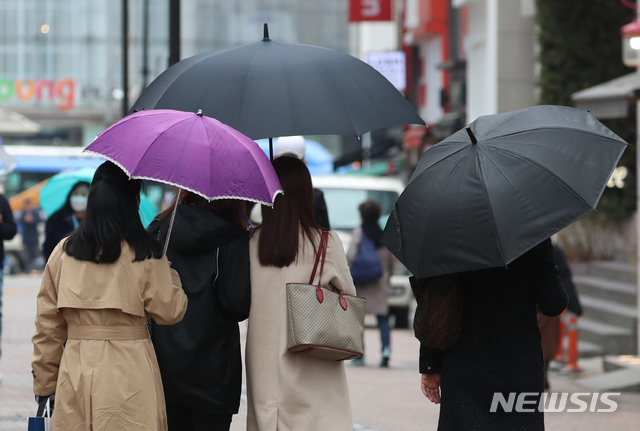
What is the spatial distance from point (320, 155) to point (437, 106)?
13647mm

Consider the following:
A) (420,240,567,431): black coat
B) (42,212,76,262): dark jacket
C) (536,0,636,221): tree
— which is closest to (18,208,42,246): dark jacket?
(536,0,636,221): tree

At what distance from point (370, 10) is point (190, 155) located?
2699 cm

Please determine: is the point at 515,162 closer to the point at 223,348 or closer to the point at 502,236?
the point at 502,236

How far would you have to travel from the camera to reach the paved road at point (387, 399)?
8.85m

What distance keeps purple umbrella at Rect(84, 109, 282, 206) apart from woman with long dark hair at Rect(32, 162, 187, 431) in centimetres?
15

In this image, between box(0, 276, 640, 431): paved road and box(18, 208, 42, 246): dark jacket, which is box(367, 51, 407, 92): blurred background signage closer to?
box(18, 208, 42, 246): dark jacket

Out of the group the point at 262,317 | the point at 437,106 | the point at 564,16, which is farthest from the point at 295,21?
the point at 262,317

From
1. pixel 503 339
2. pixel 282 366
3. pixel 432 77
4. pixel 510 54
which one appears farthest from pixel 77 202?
pixel 432 77

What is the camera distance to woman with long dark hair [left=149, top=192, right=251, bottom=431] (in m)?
4.71

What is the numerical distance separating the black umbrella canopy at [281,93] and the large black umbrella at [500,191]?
2.28 ft

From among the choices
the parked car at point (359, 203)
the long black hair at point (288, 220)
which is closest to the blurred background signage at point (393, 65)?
the parked car at point (359, 203)

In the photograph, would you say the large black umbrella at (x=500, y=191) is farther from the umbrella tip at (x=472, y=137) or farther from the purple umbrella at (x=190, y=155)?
the purple umbrella at (x=190, y=155)

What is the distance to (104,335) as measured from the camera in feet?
14.7

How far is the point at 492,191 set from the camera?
4.36 m
